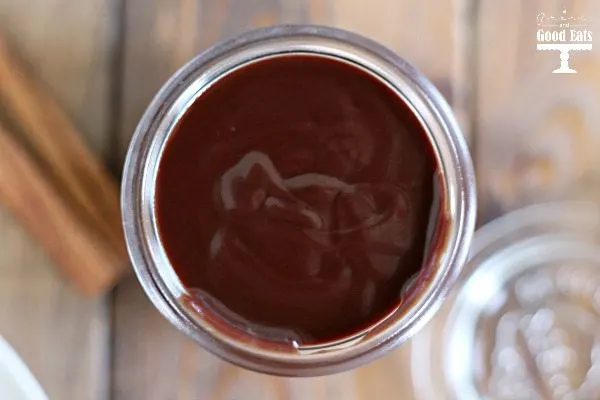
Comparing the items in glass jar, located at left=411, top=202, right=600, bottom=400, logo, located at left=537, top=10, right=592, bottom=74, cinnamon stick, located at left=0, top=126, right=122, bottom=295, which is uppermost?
logo, located at left=537, top=10, right=592, bottom=74

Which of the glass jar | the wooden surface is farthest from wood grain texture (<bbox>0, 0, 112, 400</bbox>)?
the glass jar

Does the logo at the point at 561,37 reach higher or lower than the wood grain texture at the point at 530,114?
higher

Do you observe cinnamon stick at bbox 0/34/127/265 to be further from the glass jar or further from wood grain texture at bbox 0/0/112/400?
the glass jar

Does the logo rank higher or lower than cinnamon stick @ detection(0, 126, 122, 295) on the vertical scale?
higher

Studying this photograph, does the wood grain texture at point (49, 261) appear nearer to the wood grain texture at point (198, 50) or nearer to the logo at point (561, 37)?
the wood grain texture at point (198, 50)

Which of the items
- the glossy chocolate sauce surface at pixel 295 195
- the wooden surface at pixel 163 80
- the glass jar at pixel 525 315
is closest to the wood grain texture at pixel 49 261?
the wooden surface at pixel 163 80

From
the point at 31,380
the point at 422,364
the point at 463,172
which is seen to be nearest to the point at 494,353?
the point at 422,364
